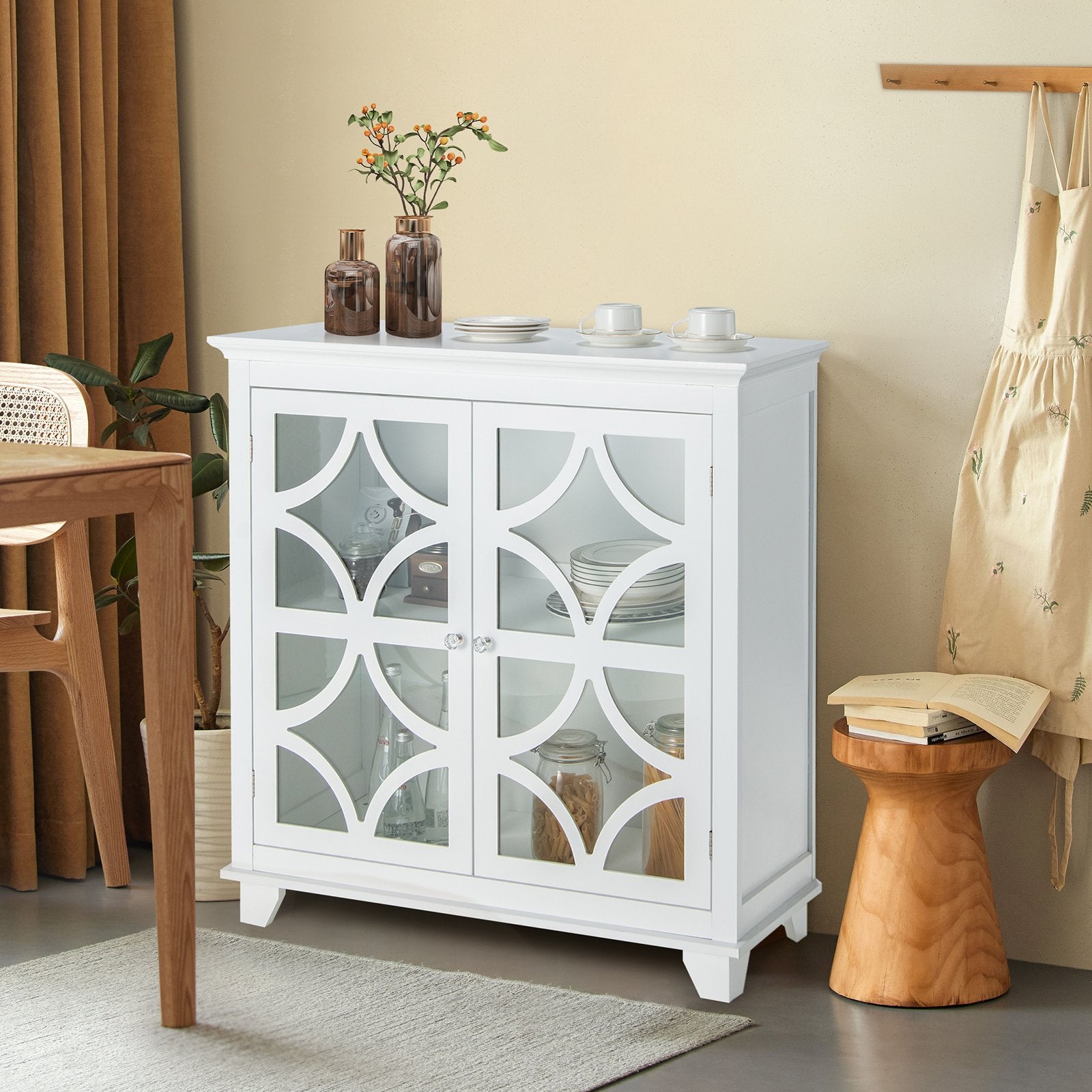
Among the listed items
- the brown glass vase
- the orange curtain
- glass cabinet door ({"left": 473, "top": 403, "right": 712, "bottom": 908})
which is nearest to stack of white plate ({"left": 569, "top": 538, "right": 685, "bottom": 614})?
glass cabinet door ({"left": 473, "top": 403, "right": 712, "bottom": 908})

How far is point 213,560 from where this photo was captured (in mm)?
2846

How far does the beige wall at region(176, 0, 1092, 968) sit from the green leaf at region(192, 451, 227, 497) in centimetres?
54

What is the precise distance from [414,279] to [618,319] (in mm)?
359

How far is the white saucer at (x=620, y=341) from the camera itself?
2.51 metres

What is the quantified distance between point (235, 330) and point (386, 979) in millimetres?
1423

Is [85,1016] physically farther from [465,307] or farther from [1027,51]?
[1027,51]

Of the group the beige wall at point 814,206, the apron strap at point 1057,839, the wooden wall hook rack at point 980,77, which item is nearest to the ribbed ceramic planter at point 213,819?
the beige wall at point 814,206

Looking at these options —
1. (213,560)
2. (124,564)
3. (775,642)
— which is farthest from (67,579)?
(775,642)

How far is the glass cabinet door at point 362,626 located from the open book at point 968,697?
0.65 m

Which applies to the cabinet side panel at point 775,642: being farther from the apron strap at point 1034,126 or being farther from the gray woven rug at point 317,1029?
the apron strap at point 1034,126

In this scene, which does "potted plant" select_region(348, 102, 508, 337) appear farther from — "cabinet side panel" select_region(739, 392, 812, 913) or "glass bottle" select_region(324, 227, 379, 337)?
"cabinet side panel" select_region(739, 392, 812, 913)

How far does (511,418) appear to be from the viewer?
2.48 m

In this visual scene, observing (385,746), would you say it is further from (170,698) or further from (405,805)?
(170,698)

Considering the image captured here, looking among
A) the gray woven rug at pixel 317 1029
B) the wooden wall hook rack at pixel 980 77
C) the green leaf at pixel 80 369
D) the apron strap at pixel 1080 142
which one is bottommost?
the gray woven rug at pixel 317 1029
